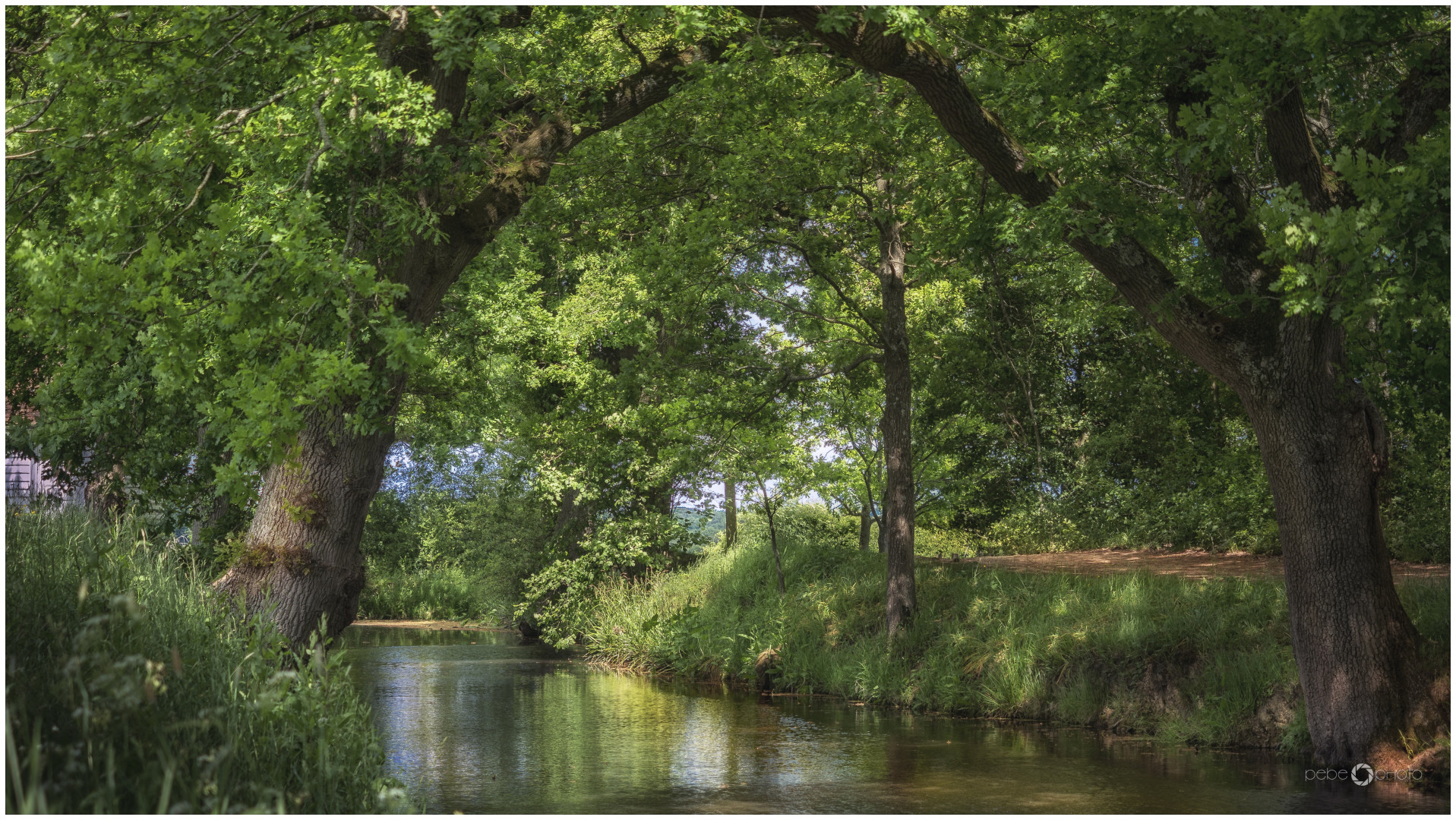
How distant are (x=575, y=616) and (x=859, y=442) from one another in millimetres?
6335

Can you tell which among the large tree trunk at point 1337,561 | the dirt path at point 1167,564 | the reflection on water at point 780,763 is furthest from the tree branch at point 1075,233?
the dirt path at point 1167,564

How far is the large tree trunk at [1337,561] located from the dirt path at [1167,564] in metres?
3.06

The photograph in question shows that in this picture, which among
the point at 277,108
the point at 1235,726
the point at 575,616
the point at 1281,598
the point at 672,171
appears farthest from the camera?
the point at 575,616

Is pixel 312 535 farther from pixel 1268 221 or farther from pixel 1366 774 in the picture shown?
pixel 1366 774

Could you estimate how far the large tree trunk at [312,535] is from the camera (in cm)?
941

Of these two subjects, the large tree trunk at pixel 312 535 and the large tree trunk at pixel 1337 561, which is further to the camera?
the large tree trunk at pixel 1337 561

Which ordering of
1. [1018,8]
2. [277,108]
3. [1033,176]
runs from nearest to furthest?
1. [277,108]
2. [1033,176]
3. [1018,8]

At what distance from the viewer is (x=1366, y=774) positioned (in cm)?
936

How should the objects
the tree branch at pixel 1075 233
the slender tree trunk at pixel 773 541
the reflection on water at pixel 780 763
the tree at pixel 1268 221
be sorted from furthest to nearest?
the slender tree trunk at pixel 773 541, the tree branch at pixel 1075 233, the reflection on water at pixel 780 763, the tree at pixel 1268 221

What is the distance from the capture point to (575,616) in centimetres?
2255

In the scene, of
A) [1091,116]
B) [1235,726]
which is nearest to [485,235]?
[1091,116]

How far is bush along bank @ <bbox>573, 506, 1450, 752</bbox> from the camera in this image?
11.8 meters

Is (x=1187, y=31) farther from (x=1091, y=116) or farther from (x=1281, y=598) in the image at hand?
(x=1281, y=598)

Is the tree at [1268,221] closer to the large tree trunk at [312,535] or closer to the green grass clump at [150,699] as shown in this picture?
the large tree trunk at [312,535]
